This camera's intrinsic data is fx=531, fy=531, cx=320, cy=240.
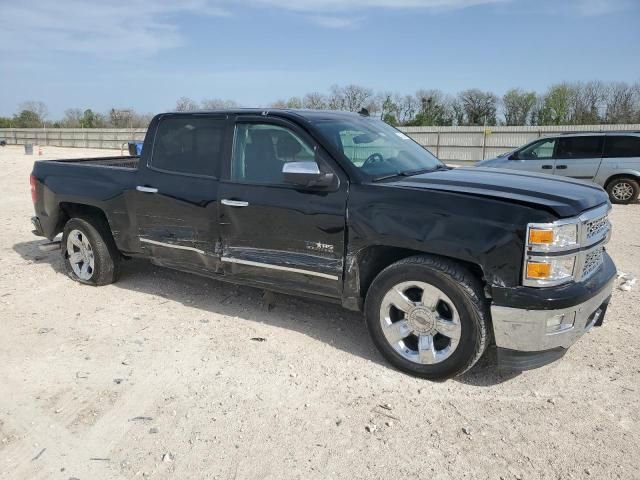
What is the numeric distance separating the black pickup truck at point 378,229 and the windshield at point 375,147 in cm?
2

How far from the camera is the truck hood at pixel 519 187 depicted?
3295 millimetres

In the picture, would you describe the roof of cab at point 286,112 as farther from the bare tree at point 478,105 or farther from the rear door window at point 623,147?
the bare tree at point 478,105

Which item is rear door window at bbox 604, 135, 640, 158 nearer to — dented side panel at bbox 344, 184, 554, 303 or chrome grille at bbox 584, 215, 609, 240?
chrome grille at bbox 584, 215, 609, 240

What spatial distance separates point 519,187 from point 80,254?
183 inches

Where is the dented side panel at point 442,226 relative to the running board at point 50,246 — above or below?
above

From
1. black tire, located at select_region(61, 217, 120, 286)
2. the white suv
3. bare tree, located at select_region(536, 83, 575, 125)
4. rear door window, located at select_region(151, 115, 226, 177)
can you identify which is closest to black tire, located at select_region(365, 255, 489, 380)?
rear door window, located at select_region(151, 115, 226, 177)

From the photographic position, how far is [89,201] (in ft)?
18.2

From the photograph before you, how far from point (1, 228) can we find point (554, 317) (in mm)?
8880

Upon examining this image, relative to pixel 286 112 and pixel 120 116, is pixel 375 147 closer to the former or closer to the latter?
pixel 286 112

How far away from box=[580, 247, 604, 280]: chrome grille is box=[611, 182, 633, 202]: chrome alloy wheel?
32.3 feet

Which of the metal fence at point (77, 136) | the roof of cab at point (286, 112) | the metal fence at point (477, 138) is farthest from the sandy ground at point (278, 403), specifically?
the metal fence at point (77, 136)

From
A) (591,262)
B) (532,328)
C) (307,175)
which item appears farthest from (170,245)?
(591,262)

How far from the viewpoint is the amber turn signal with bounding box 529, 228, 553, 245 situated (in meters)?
3.13

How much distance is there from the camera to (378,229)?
3.68 meters
